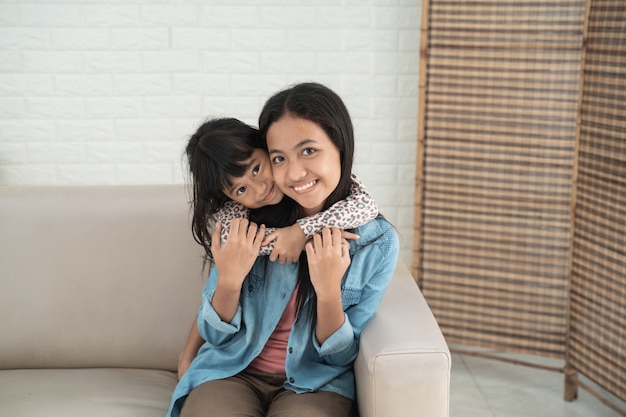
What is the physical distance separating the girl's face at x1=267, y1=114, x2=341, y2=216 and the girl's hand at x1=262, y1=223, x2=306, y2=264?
0.07 meters

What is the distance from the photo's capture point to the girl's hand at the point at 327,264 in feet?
5.13

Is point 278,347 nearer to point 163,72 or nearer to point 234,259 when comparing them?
point 234,259

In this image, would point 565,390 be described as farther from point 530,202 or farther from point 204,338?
point 204,338

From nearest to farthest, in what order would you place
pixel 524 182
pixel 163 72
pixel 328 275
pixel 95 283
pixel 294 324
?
pixel 328 275 → pixel 294 324 → pixel 95 283 → pixel 524 182 → pixel 163 72

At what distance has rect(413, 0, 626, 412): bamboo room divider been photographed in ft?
7.97

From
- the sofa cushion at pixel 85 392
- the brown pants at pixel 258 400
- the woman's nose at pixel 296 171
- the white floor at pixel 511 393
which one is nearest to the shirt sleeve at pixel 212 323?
the brown pants at pixel 258 400

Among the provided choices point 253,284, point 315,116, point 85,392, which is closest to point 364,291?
point 253,284

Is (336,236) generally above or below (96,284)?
above

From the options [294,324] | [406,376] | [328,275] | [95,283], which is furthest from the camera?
[95,283]

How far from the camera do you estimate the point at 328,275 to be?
61.6 inches

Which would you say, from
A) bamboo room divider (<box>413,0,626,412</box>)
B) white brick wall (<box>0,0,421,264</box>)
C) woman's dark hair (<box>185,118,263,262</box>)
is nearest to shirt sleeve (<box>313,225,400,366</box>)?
woman's dark hair (<box>185,118,263,262</box>)

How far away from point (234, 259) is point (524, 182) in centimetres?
144

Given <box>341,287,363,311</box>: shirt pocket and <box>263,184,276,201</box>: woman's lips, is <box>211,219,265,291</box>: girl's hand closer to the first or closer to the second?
<box>263,184,276,201</box>: woman's lips

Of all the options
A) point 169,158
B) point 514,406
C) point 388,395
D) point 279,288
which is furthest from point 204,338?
point 169,158
